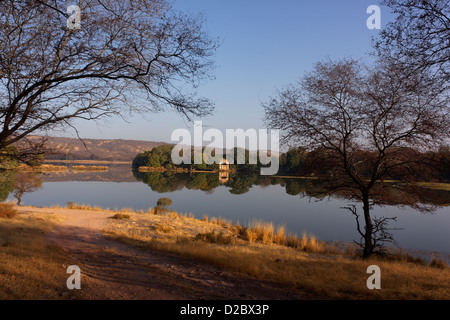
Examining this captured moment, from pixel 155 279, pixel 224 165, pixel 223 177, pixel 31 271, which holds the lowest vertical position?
pixel 155 279

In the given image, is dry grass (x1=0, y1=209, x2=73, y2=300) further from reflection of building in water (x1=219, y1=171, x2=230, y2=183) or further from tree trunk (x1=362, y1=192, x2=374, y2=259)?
reflection of building in water (x1=219, y1=171, x2=230, y2=183)

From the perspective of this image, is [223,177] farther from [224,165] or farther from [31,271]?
[31,271]

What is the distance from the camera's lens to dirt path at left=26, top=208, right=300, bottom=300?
15.8 feet

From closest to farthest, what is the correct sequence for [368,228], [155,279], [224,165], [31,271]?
[31,271]
[155,279]
[368,228]
[224,165]

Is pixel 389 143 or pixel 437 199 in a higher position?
pixel 389 143

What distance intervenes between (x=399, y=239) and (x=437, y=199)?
31.7ft

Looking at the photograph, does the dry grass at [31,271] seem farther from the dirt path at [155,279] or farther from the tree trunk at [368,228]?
the tree trunk at [368,228]

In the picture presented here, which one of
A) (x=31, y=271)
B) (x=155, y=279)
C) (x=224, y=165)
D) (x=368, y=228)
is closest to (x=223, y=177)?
(x=224, y=165)

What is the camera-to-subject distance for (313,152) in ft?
31.7

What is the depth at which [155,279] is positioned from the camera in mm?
5641

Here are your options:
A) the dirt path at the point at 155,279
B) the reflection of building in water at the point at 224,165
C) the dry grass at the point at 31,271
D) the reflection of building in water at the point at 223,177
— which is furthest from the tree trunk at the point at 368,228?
the reflection of building in water at the point at 224,165

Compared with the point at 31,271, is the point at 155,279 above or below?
below

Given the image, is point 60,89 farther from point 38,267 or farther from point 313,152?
point 313,152
